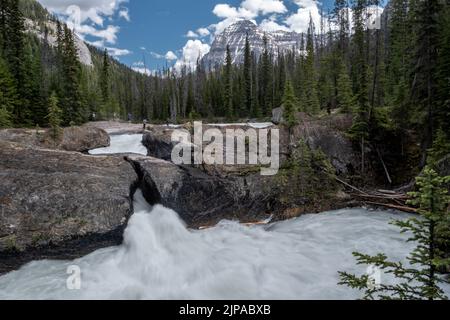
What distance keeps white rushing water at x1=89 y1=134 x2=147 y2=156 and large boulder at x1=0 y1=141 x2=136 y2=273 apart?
978 centimetres

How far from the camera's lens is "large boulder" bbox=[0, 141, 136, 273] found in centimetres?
1005

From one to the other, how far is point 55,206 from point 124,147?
1357cm

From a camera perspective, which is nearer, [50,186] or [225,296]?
[225,296]

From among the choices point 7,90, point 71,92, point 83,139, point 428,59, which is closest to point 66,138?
point 83,139

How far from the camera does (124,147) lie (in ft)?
79.0

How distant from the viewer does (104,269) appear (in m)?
9.70

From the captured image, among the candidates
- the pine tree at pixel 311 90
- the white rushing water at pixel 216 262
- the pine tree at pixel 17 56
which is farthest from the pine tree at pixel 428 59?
the pine tree at pixel 17 56

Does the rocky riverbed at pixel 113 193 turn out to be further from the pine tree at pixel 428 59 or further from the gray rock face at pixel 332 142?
the pine tree at pixel 428 59

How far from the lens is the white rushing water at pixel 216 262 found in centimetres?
856

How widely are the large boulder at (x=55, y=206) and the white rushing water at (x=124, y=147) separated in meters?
9.78

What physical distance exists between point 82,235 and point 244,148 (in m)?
9.36

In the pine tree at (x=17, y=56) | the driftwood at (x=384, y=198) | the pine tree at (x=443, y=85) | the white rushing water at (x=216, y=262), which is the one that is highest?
the pine tree at (x=17, y=56)

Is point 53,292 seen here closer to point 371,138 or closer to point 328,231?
point 328,231
